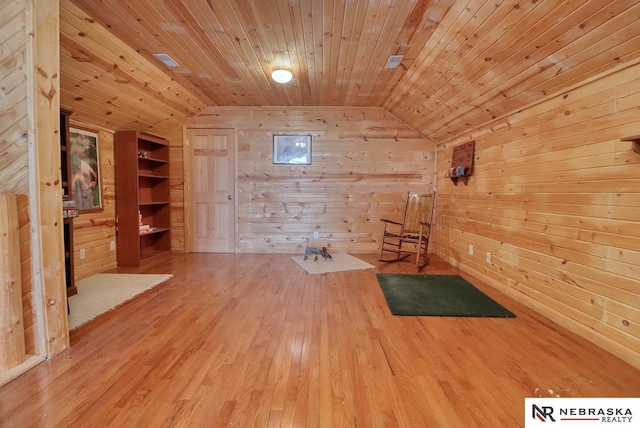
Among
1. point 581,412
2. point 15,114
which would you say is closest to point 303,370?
point 581,412

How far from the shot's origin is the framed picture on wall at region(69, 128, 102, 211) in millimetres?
3123

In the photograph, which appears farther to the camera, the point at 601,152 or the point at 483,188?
the point at 483,188

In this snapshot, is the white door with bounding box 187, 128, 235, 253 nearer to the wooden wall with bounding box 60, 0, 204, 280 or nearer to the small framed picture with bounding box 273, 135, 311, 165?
the wooden wall with bounding box 60, 0, 204, 280

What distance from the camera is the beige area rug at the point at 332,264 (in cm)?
358

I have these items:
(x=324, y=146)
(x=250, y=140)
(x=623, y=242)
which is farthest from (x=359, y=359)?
(x=250, y=140)

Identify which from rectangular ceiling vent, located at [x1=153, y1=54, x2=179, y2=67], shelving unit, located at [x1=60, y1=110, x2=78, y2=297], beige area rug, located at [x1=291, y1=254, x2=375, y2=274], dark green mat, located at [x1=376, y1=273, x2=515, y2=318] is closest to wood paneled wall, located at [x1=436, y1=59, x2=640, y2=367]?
dark green mat, located at [x1=376, y1=273, x2=515, y2=318]

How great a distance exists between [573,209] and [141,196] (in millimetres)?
4932

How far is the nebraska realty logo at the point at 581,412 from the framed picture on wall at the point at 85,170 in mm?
4195

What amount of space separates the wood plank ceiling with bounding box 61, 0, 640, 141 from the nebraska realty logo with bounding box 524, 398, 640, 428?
1.82m

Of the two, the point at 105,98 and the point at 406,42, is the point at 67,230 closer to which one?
the point at 105,98

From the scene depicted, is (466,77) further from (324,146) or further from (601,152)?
(324,146)

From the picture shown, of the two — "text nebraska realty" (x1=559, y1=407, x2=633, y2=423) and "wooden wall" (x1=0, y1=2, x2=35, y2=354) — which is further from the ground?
"wooden wall" (x1=0, y1=2, x2=35, y2=354)

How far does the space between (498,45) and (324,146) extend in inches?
108

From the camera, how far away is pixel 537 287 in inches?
91.7
